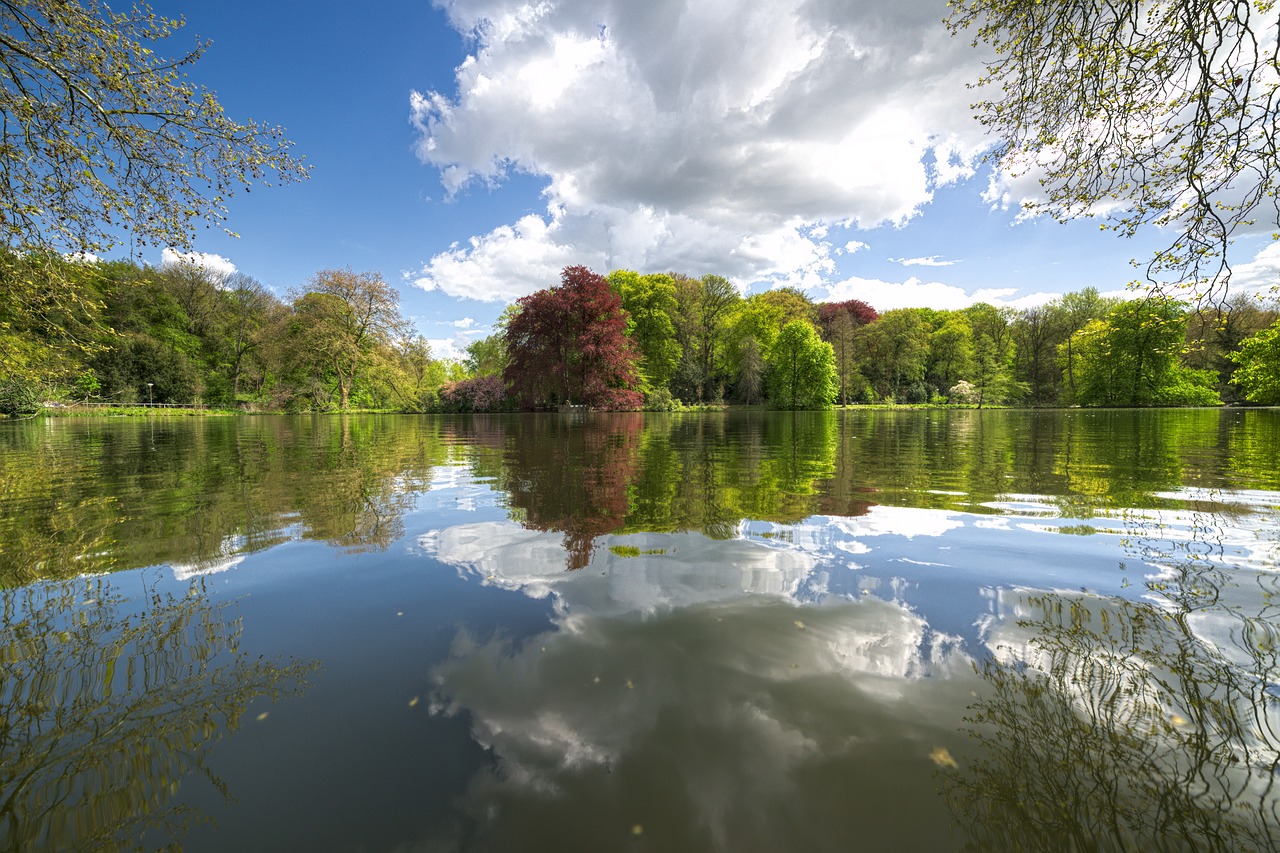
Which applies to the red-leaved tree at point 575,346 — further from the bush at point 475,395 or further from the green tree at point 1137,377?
the green tree at point 1137,377

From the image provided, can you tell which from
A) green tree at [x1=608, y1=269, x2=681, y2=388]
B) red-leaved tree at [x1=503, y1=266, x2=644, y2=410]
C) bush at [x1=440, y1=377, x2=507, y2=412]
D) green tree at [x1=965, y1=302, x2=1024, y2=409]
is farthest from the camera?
green tree at [x1=965, y1=302, x2=1024, y2=409]

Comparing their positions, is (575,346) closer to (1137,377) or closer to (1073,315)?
(1137,377)

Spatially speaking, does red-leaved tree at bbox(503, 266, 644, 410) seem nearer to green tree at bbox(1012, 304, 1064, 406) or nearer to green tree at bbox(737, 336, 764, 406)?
green tree at bbox(737, 336, 764, 406)

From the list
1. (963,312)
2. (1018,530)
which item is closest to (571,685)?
(1018,530)

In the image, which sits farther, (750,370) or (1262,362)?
(750,370)

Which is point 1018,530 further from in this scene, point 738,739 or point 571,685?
point 571,685

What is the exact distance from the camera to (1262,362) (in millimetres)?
37344

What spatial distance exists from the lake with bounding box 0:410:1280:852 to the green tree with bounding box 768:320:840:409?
50.2 m

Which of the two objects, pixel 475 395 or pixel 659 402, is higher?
pixel 475 395

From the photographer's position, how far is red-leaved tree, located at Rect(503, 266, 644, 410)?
4025 cm

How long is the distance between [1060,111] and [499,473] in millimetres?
10073

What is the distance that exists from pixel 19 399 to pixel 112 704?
39824 millimetres

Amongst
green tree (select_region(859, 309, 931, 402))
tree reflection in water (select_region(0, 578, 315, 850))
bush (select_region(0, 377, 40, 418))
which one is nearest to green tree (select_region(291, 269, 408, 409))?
bush (select_region(0, 377, 40, 418))

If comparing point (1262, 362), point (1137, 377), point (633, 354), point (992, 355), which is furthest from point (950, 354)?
point (633, 354)
